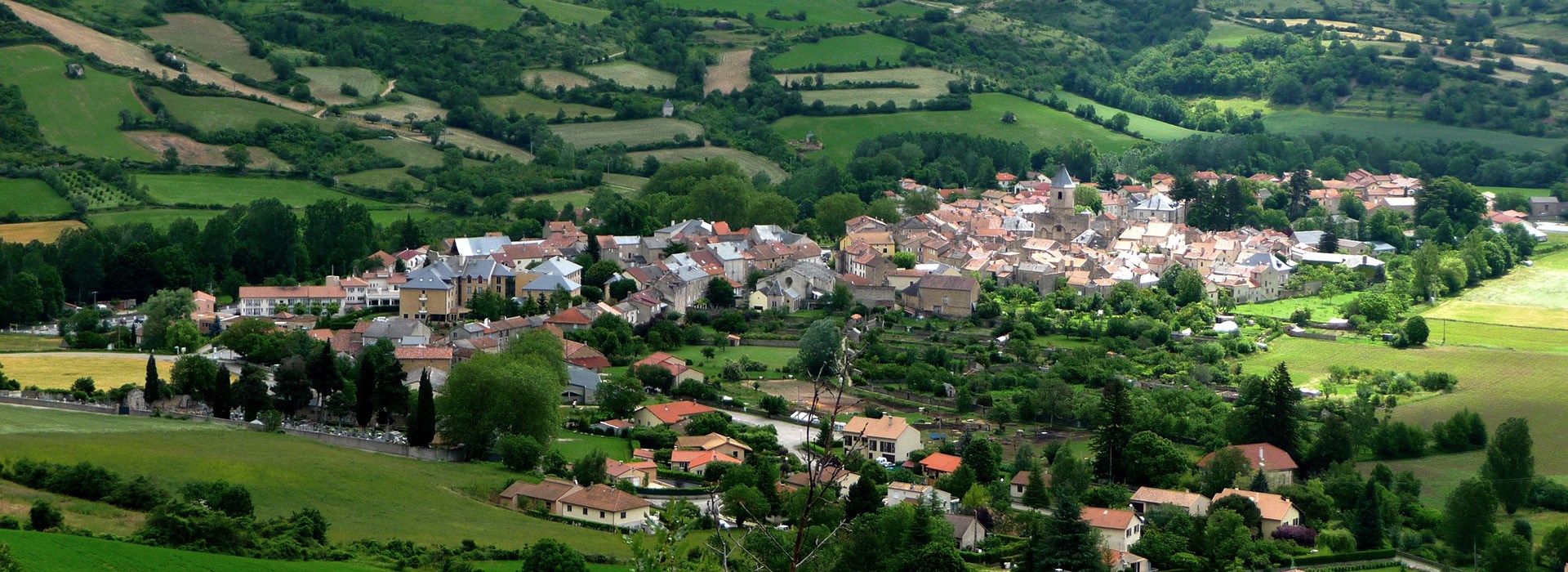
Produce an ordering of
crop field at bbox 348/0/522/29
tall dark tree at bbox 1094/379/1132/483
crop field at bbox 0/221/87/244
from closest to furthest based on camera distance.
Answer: tall dark tree at bbox 1094/379/1132/483 < crop field at bbox 0/221/87/244 < crop field at bbox 348/0/522/29

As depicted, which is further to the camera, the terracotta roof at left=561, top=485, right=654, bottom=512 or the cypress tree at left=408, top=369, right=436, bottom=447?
the cypress tree at left=408, top=369, right=436, bottom=447

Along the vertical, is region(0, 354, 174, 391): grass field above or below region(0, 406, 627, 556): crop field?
below

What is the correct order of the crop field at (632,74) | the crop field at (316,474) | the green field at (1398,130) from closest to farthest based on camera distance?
the crop field at (316,474) → the green field at (1398,130) → the crop field at (632,74)

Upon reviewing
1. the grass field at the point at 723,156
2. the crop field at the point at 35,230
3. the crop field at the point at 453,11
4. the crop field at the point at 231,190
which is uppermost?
the crop field at the point at 453,11

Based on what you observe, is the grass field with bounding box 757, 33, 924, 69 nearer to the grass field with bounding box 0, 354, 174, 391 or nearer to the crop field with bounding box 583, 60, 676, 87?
the crop field with bounding box 583, 60, 676, 87

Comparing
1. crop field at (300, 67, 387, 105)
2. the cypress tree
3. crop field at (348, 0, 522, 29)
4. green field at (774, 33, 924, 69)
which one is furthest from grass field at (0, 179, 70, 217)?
green field at (774, 33, 924, 69)

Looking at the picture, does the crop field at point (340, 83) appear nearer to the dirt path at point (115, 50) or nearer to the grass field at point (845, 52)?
the dirt path at point (115, 50)

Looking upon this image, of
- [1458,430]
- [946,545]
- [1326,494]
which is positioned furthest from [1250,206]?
[946,545]

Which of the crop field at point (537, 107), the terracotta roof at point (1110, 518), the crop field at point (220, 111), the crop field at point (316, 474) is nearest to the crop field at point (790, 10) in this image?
the crop field at point (537, 107)
